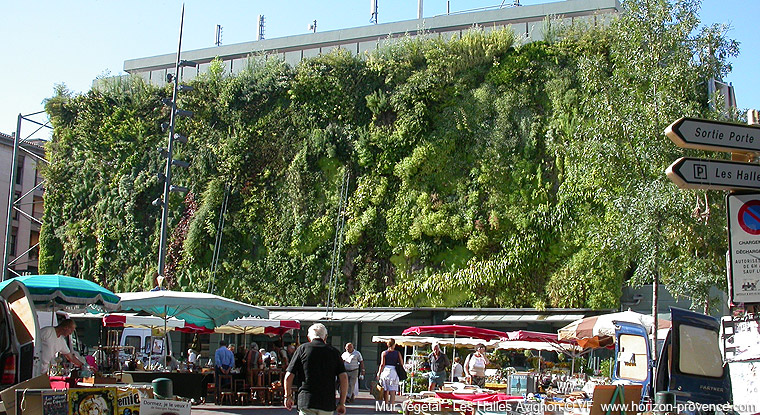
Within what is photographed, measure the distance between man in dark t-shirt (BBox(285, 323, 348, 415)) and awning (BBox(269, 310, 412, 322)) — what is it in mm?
20109

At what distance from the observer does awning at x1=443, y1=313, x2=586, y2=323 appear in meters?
27.2

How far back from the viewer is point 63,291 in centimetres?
1360

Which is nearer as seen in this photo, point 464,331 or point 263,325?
point 464,331

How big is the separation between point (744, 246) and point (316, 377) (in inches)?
177

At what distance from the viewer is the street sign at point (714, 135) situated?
7508mm

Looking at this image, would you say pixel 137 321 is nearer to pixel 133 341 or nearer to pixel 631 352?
pixel 133 341

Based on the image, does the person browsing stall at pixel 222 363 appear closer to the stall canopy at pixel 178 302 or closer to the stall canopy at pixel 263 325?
the stall canopy at pixel 178 302

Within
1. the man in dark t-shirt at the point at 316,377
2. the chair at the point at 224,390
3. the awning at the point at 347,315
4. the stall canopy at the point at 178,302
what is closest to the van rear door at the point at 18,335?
the man in dark t-shirt at the point at 316,377

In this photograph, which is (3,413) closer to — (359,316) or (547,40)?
(359,316)

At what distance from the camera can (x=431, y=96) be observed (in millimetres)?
31297

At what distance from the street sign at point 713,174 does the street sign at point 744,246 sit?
14cm

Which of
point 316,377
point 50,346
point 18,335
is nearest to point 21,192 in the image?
point 50,346

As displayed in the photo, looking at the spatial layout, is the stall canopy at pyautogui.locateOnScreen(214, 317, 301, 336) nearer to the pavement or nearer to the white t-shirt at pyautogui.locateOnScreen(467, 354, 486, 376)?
the pavement

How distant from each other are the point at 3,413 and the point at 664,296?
22.3m
